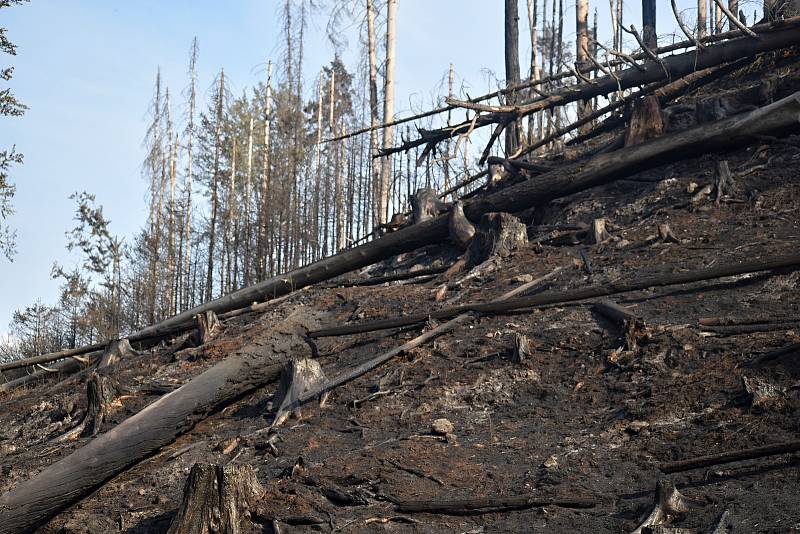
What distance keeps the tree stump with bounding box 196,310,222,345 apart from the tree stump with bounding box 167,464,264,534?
4.10m

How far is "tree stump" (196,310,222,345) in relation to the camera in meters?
9.08

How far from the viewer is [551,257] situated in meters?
8.51

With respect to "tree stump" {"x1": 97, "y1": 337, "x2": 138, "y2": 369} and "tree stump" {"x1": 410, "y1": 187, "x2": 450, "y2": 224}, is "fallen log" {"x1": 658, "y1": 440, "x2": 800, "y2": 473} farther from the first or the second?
"tree stump" {"x1": 97, "y1": 337, "x2": 138, "y2": 369}

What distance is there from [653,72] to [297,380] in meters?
6.63

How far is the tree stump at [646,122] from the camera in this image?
967cm

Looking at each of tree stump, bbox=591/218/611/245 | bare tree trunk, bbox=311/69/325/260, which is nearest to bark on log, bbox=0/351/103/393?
tree stump, bbox=591/218/611/245

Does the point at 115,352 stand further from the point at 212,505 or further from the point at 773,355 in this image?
the point at 773,355

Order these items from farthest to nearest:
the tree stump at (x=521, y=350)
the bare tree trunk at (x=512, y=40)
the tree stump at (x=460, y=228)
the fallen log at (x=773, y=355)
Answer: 1. the bare tree trunk at (x=512, y=40)
2. the tree stump at (x=460, y=228)
3. the tree stump at (x=521, y=350)
4. the fallen log at (x=773, y=355)

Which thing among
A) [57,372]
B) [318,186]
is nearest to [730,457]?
[57,372]

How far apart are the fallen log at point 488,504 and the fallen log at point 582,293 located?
2.79 meters

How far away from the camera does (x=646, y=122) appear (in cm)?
968

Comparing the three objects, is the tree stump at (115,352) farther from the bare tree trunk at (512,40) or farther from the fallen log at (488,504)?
the bare tree trunk at (512,40)

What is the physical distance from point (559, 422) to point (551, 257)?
3139 mm

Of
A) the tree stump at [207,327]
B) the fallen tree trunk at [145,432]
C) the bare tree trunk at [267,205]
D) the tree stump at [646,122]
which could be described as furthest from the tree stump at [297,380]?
the bare tree trunk at [267,205]
